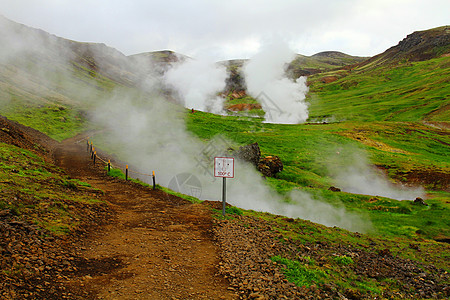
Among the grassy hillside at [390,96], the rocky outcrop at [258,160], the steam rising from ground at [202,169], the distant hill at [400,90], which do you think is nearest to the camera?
the steam rising from ground at [202,169]

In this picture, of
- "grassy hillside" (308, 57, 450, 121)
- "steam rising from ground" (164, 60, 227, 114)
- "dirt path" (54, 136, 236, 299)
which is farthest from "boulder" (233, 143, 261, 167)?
"steam rising from ground" (164, 60, 227, 114)

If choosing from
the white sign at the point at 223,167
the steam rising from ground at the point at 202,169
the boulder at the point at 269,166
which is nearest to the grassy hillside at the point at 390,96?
the boulder at the point at 269,166

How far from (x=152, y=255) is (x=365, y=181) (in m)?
33.1

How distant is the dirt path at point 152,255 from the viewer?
20.8ft

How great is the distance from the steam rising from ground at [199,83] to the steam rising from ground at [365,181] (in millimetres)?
62091

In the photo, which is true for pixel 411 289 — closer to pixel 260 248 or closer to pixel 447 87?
pixel 260 248

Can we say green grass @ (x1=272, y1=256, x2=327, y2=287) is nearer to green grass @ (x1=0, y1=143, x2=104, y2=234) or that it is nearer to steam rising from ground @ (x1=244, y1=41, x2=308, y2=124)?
green grass @ (x1=0, y1=143, x2=104, y2=234)

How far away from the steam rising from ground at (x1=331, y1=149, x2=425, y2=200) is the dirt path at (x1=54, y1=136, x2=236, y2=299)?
24.4 metres

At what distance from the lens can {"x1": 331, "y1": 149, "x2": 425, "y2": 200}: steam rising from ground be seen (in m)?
30.4

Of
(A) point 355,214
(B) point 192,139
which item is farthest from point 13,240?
(B) point 192,139

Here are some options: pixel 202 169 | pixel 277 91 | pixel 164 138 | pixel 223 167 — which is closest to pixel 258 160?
pixel 202 169

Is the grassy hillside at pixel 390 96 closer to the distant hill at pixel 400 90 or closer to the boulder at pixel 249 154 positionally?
the distant hill at pixel 400 90

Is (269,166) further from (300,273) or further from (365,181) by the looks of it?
(300,273)

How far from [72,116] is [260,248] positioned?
54069 millimetres
